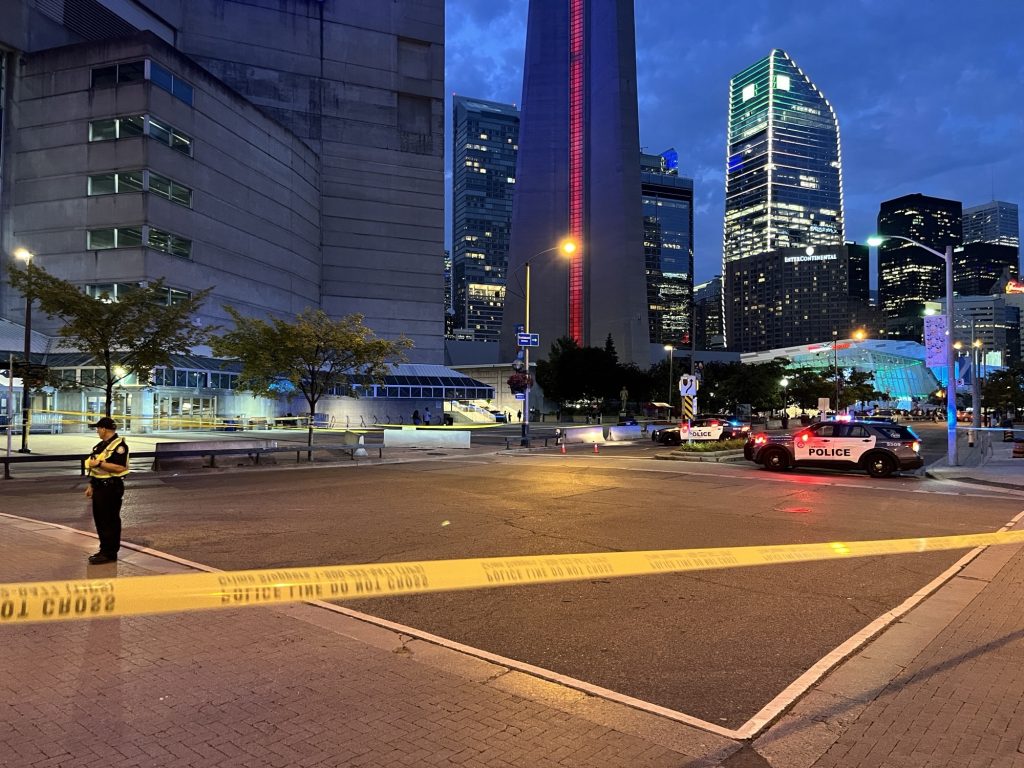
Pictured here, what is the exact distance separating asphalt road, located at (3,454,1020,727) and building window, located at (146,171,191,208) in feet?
104

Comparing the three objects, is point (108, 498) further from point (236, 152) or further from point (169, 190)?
point (236, 152)

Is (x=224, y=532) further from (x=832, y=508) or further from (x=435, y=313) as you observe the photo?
(x=435, y=313)

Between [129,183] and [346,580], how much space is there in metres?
45.3

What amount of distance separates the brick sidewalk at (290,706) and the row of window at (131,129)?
46184mm

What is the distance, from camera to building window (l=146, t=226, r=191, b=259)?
42781 millimetres

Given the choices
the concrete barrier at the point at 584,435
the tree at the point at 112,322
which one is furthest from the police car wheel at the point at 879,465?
the tree at the point at 112,322

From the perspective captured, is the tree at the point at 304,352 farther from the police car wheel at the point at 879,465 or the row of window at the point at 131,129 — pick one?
the row of window at the point at 131,129

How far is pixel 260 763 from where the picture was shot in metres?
3.31

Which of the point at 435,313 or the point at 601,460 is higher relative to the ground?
the point at 435,313

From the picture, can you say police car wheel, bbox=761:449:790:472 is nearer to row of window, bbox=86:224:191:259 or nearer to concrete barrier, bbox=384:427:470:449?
concrete barrier, bbox=384:427:470:449

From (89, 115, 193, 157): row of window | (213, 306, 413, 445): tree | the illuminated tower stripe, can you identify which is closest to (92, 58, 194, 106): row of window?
(89, 115, 193, 157): row of window

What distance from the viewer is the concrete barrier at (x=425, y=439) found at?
2938 centimetres

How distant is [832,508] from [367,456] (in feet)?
54.2

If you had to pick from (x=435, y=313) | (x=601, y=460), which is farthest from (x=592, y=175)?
(x=601, y=460)
